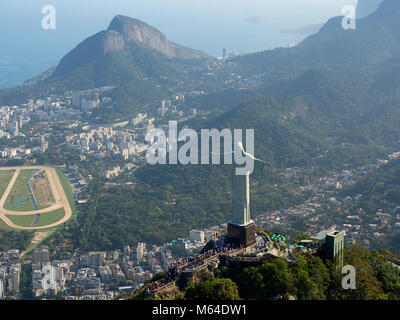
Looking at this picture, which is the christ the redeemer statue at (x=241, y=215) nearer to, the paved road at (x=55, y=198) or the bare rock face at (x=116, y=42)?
the paved road at (x=55, y=198)

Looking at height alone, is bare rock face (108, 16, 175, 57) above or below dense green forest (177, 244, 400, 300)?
above

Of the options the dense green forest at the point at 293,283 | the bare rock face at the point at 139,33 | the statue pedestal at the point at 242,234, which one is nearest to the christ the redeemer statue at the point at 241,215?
the statue pedestal at the point at 242,234

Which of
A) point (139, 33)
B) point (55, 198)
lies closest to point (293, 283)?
point (55, 198)

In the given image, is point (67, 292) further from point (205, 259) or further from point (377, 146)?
point (377, 146)

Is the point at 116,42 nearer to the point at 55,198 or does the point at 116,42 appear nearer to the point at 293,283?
the point at 55,198

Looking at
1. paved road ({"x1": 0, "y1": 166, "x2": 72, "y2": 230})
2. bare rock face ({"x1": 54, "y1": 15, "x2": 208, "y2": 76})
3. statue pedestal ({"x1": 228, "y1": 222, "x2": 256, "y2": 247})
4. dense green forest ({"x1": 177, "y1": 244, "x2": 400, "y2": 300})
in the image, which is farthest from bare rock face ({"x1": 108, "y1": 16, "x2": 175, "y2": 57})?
dense green forest ({"x1": 177, "y1": 244, "x2": 400, "y2": 300})

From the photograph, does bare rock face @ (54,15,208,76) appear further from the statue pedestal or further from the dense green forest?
the dense green forest
